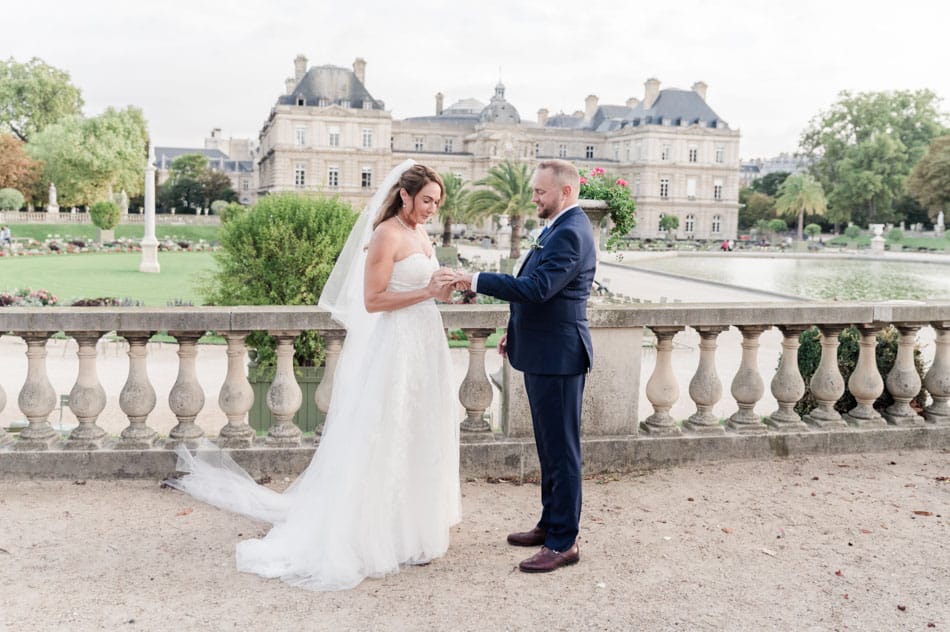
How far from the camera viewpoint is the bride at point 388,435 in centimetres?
351

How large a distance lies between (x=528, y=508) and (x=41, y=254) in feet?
111

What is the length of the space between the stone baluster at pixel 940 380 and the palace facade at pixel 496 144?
69.1m

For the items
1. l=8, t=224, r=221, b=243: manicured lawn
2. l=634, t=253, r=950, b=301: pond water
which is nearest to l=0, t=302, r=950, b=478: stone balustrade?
l=634, t=253, r=950, b=301: pond water

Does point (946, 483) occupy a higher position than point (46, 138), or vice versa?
point (46, 138)

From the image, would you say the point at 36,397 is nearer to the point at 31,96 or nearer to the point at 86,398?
the point at 86,398

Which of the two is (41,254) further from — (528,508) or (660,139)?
(660,139)

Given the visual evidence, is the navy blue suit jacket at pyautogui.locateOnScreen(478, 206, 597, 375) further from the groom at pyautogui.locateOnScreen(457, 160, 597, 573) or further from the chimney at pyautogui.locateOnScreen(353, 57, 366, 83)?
the chimney at pyautogui.locateOnScreen(353, 57, 366, 83)

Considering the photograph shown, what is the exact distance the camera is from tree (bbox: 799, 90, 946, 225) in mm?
68938

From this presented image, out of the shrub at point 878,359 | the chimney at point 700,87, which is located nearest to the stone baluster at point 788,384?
the shrub at point 878,359

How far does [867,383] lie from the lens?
5.21m

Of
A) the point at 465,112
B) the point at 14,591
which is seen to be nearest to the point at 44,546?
the point at 14,591

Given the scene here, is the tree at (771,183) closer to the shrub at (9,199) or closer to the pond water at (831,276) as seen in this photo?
the pond water at (831,276)

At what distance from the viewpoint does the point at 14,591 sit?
10.4 feet

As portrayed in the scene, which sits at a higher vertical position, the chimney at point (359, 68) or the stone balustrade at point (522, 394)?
the chimney at point (359, 68)
